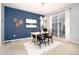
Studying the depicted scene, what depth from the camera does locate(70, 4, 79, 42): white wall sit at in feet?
22.5

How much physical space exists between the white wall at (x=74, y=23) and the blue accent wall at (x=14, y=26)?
310cm

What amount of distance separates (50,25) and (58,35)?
5.17 feet

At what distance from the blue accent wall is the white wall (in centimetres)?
310

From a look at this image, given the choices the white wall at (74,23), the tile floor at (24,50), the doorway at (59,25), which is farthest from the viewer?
the doorway at (59,25)

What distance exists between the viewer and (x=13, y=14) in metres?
7.73

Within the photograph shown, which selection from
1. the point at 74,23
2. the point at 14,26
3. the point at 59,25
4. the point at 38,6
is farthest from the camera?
the point at 59,25

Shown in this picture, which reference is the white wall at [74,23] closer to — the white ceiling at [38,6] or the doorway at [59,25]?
the white ceiling at [38,6]

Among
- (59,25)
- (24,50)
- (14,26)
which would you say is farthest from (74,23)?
(14,26)

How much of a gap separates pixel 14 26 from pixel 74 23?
4.45m

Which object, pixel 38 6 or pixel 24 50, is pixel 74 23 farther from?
pixel 24 50

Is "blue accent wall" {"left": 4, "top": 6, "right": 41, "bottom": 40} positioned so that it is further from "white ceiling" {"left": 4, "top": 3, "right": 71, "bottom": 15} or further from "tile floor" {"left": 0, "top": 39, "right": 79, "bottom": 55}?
"tile floor" {"left": 0, "top": 39, "right": 79, "bottom": 55}

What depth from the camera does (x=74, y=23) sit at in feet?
23.5

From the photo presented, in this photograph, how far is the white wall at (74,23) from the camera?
22.5 ft

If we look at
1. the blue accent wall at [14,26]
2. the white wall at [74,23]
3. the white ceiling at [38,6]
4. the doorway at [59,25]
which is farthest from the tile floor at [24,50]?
the doorway at [59,25]
